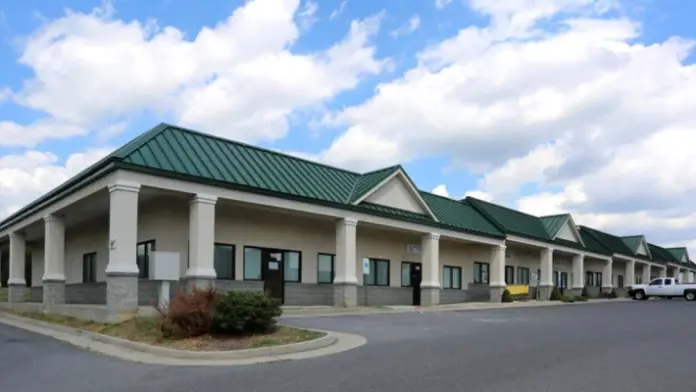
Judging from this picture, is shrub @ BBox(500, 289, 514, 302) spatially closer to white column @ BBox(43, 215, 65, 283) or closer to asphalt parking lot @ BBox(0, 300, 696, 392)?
asphalt parking lot @ BBox(0, 300, 696, 392)

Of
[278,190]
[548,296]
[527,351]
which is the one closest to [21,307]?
[278,190]

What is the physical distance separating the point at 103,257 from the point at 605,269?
144 ft

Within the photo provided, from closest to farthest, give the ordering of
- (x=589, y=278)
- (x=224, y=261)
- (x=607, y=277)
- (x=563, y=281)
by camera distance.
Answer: (x=224, y=261), (x=563, y=281), (x=607, y=277), (x=589, y=278)

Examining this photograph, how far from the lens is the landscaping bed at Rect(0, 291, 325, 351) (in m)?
13.9

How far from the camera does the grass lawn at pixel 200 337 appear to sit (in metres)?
13.5

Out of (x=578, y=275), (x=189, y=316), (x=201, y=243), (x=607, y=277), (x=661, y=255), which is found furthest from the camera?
(x=661, y=255)

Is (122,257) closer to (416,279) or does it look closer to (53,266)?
(53,266)

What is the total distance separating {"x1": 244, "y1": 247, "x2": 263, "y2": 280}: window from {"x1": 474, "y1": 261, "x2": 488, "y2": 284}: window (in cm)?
1801

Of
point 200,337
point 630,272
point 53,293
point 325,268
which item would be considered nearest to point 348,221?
point 325,268

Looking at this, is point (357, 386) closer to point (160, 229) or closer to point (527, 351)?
point (527, 351)

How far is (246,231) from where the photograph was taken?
2566 cm

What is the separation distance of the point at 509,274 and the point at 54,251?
2945 centimetres

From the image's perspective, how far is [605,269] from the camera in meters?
57.1

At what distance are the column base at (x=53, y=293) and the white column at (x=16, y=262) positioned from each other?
7.80 m
